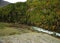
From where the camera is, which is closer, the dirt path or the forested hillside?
the dirt path

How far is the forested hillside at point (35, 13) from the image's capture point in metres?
9.52

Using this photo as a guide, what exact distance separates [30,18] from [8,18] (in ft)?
4.66

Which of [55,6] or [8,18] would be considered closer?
[55,6]

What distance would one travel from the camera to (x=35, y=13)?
1019 centimetres

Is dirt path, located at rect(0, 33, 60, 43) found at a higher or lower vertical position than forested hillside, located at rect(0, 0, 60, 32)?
lower

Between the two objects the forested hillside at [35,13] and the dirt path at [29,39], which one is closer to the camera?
the dirt path at [29,39]

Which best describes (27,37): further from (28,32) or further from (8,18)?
(8,18)

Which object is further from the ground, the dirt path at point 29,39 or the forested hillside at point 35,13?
the forested hillside at point 35,13

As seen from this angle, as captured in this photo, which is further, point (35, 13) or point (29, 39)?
point (35, 13)

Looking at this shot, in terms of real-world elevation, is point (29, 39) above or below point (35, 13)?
below

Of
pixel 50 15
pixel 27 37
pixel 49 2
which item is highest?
pixel 49 2

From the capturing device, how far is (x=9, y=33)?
897 cm

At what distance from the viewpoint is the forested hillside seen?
952 centimetres

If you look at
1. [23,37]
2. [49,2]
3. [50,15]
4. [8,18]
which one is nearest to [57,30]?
[50,15]
